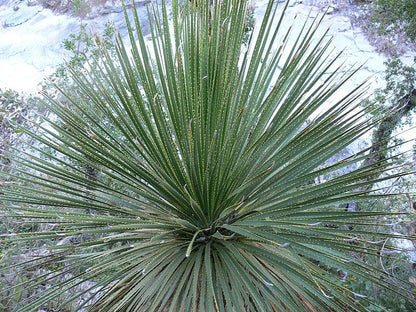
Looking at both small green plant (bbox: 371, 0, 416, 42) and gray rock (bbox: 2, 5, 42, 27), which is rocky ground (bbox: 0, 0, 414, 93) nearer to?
gray rock (bbox: 2, 5, 42, 27)

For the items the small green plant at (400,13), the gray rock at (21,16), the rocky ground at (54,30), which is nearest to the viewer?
the small green plant at (400,13)

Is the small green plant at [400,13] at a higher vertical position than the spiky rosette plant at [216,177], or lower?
higher

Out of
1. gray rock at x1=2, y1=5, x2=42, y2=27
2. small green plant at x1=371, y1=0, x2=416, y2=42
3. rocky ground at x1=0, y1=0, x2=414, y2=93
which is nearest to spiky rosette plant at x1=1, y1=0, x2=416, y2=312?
small green plant at x1=371, y1=0, x2=416, y2=42

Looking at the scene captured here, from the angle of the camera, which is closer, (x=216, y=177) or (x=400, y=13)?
(x=216, y=177)

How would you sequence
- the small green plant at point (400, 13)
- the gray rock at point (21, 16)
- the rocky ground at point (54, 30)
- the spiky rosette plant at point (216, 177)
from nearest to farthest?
the spiky rosette plant at point (216, 177) → the small green plant at point (400, 13) → the rocky ground at point (54, 30) → the gray rock at point (21, 16)

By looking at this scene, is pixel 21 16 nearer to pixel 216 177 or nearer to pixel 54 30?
pixel 54 30

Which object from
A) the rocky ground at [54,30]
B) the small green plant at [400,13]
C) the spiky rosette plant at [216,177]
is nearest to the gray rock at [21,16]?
the rocky ground at [54,30]

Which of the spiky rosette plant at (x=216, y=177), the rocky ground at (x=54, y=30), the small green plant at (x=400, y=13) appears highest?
the rocky ground at (x=54, y=30)

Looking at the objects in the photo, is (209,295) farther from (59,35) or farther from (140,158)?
(59,35)

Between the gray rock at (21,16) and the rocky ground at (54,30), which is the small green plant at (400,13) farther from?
the gray rock at (21,16)

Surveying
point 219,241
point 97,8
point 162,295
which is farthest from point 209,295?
point 97,8

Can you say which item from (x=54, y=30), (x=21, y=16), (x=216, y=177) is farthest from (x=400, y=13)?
(x=21, y=16)

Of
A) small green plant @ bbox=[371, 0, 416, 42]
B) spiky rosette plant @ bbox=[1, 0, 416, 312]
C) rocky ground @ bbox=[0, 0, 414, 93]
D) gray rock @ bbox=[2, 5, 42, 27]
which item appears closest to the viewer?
spiky rosette plant @ bbox=[1, 0, 416, 312]

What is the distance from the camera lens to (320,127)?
5.95ft
